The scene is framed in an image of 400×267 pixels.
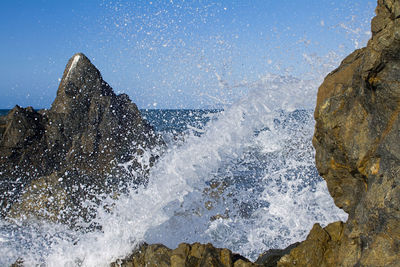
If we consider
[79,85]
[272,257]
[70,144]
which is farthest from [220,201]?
[79,85]

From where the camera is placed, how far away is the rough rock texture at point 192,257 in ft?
8.68

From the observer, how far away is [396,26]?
6.25ft

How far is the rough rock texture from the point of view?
265 cm

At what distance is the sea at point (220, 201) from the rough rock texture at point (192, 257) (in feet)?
2.06

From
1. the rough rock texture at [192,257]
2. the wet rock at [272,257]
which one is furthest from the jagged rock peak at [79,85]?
the wet rock at [272,257]

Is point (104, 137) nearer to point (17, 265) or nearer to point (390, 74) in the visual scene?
point (17, 265)

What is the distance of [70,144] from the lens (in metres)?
10.5

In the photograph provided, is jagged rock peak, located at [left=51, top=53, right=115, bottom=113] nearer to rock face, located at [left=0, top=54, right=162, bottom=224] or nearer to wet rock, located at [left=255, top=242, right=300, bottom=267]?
rock face, located at [left=0, top=54, right=162, bottom=224]

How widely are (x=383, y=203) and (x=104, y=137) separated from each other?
10.1 m

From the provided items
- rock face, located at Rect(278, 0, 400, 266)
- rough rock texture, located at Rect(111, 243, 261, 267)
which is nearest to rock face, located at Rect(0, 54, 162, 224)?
rough rock texture, located at Rect(111, 243, 261, 267)

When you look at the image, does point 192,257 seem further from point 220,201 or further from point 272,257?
point 220,201

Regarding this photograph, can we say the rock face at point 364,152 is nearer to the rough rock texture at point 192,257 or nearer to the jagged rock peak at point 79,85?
the rough rock texture at point 192,257

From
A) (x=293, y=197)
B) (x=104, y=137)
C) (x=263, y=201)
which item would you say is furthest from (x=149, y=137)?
(x=293, y=197)

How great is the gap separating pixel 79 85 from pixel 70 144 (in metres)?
2.41
